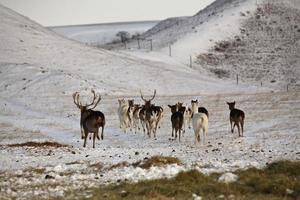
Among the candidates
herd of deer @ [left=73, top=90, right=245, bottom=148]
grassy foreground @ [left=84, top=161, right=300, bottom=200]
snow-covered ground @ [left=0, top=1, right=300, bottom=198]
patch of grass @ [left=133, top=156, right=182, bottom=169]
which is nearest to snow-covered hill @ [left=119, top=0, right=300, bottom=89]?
snow-covered ground @ [left=0, top=1, right=300, bottom=198]

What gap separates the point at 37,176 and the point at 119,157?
15.3 feet

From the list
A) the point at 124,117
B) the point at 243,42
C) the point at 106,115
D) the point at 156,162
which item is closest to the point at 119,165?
the point at 156,162

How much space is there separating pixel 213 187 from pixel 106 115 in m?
31.0

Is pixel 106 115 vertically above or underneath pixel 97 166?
above

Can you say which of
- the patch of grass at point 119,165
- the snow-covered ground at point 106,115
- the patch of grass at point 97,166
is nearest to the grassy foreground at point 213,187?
the snow-covered ground at point 106,115

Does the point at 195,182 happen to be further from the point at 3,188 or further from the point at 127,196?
the point at 3,188

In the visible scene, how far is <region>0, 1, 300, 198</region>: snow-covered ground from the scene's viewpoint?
1830 cm

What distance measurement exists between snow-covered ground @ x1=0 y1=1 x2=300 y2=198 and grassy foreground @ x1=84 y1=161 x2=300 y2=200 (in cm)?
107

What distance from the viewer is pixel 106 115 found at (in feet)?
148

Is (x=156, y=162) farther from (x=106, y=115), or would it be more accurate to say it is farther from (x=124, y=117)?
(x=106, y=115)

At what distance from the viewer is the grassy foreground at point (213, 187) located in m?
14.0

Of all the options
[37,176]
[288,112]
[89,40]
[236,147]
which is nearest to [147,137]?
[236,147]

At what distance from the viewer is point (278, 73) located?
87.8m

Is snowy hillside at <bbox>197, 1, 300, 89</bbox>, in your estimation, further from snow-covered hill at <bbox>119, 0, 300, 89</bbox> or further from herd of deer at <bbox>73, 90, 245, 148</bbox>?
herd of deer at <bbox>73, 90, 245, 148</bbox>
